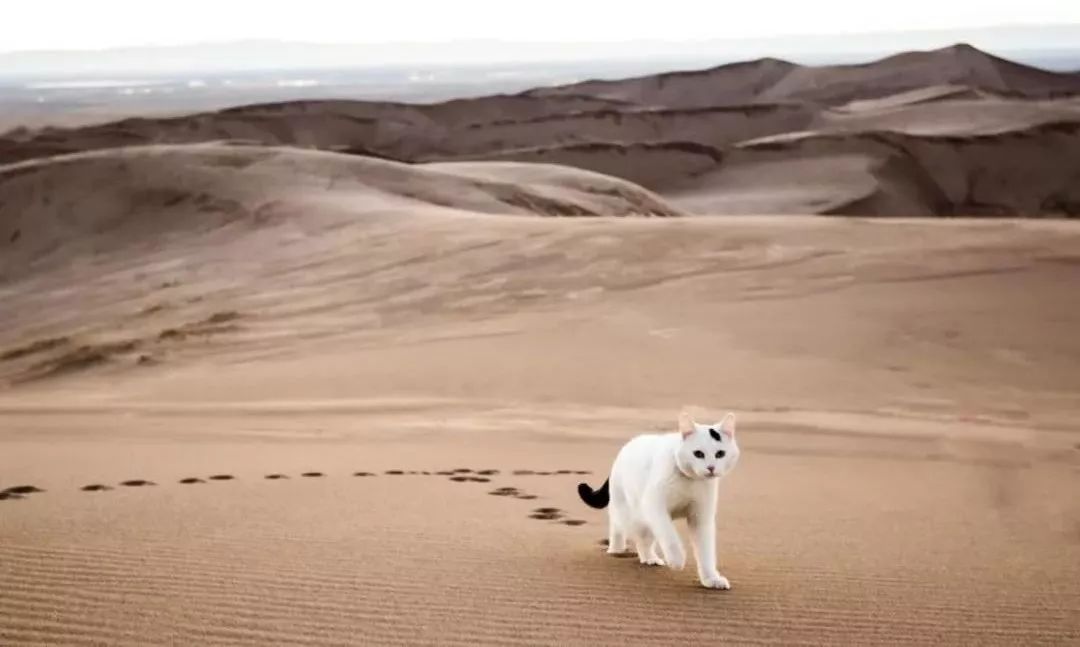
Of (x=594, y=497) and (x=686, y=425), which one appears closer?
(x=686, y=425)

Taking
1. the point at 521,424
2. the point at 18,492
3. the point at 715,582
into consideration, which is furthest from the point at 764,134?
the point at 715,582

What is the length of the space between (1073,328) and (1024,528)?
542cm

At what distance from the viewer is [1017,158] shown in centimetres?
3191

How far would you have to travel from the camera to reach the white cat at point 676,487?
3.77 meters

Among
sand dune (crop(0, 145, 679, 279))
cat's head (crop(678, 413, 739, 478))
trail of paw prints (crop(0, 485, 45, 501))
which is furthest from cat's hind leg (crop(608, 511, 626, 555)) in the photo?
sand dune (crop(0, 145, 679, 279))

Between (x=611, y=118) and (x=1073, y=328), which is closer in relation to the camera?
(x=1073, y=328)

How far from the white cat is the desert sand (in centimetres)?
13

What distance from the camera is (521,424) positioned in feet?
26.4

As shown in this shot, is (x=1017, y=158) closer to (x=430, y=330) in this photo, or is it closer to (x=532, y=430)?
(x=430, y=330)

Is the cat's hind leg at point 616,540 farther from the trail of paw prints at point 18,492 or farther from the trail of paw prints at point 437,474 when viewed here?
the trail of paw prints at point 18,492

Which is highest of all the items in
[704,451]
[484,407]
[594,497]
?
[704,451]

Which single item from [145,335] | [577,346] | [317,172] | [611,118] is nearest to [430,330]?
[577,346]

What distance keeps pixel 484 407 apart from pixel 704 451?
494cm

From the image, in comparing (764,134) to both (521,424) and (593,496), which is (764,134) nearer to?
(521,424)
